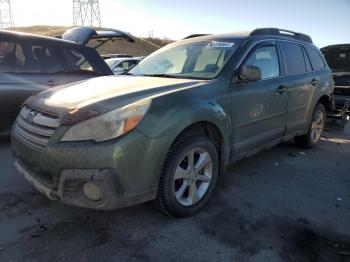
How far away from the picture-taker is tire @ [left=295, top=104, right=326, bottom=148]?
19.0ft

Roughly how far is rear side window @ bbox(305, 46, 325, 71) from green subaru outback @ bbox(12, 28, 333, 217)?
89cm

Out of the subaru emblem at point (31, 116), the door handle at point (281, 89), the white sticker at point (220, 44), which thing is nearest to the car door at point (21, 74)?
the subaru emblem at point (31, 116)

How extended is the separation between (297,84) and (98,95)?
2.99 metres

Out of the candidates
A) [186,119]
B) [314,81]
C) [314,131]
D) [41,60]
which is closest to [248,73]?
[186,119]

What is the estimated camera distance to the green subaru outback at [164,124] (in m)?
2.72

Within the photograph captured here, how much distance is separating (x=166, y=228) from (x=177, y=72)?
5.80ft

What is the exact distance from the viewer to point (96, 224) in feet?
10.4

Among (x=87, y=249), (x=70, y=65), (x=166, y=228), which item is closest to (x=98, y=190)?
(x=87, y=249)

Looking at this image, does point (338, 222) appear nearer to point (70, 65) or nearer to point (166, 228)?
point (166, 228)

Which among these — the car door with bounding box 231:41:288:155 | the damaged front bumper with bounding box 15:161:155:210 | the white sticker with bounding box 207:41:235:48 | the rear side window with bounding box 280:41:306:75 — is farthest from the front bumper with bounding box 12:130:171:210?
the rear side window with bounding box 280:41:306:75

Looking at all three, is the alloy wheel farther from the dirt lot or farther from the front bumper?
the front bumper

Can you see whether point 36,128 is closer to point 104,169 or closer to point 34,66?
point 104,169

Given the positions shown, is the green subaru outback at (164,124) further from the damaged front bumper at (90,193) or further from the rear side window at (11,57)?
the rear side window at (11,57)

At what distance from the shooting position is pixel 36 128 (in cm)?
299
